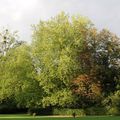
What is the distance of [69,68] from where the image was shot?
68.4m

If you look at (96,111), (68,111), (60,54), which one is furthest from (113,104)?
(60,54)

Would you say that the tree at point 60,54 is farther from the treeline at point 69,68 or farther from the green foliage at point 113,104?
the green foliage at point 113,104

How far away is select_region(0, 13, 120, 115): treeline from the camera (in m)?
69.1

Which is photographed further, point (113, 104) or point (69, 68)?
point (69, 68)

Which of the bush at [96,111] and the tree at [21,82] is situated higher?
the tree at [21,82]

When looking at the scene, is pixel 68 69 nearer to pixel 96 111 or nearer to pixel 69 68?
pixel 69 68

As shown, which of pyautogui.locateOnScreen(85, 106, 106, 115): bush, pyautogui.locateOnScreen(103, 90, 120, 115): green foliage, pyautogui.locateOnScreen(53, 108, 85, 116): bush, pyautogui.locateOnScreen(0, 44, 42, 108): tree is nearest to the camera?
pyautogui.locateOnScreen(103, 90, 120, 115): green foliage

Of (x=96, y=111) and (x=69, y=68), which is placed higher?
(x=69, y=68)

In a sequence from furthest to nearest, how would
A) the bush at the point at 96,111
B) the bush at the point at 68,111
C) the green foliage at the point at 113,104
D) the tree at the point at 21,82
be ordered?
1. the tree at the point at 21,82
2. the bush at the point at 68,111
3. the bush at the point at 96,111
4. the green foliage at the point at 113,104

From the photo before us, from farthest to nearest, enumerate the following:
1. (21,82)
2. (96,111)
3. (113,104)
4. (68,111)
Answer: (21,82) < (68,111) < (96,111) < (113,104)

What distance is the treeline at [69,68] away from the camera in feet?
227

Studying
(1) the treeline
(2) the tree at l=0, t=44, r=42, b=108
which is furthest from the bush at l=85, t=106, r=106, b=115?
(2) the tree at l=0, t=44, r=42, b=108

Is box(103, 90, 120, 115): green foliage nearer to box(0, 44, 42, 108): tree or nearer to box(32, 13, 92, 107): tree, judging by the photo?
box(32, 13, 92, 107): tree

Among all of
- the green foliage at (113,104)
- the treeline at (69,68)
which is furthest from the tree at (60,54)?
the green foliage at (113,104)
